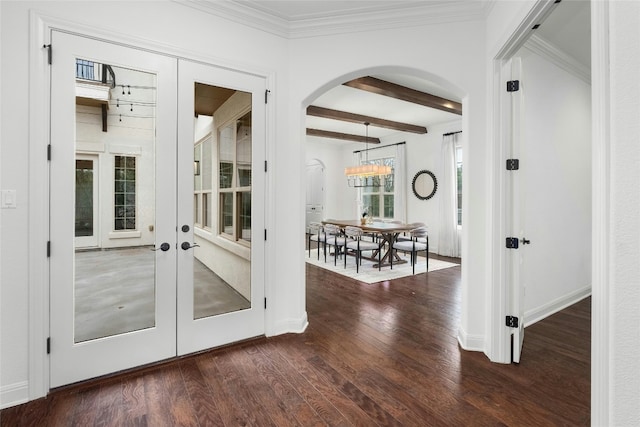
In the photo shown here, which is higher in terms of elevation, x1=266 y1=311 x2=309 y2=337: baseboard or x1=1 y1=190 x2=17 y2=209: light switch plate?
x1=1 y1=190 x2=17 y2=209: light switch plate

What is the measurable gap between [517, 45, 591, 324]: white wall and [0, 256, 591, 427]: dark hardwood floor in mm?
558

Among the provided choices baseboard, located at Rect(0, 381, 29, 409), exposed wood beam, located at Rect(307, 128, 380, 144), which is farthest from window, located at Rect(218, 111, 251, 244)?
exposed wood beam, located at Rect(307, 128, 380, 144)

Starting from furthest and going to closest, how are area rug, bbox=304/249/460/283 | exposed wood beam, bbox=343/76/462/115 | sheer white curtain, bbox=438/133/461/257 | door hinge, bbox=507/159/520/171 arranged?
sheer white curtain, bbox=438/133/461/257, area rug, bbox=304/249/460/283, exposed wood beam, bbox=343/76/462/115, door hinge, bbox=507/159/520/171

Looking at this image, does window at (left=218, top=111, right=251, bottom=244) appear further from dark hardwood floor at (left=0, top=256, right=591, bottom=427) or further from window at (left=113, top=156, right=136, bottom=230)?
dark hardwood floor at (left=0, top=256, right=591, bottom=427)

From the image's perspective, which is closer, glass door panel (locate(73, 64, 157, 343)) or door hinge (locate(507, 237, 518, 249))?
glass door panel (locate(73, 64, 157, 343))

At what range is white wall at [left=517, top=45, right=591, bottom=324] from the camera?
321 cm

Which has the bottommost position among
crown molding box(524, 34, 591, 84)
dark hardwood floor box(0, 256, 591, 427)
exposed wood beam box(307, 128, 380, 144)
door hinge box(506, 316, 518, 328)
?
dark hardwood floor box(0, 256, 591, 427)

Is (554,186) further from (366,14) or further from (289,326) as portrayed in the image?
(289,326)

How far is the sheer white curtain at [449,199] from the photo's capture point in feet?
22.6

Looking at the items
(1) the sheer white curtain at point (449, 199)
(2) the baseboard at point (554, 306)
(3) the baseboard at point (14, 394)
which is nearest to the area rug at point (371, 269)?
(1) the sheer white curtain at point (449, 199)

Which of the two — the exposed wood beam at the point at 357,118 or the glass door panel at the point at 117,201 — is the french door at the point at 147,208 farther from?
the exposed wood beam at the point at 357,118

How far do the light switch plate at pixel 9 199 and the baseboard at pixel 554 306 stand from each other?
4331 mm

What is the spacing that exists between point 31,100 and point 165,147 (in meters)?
0.79

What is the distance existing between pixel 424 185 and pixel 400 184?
641 millimetres
